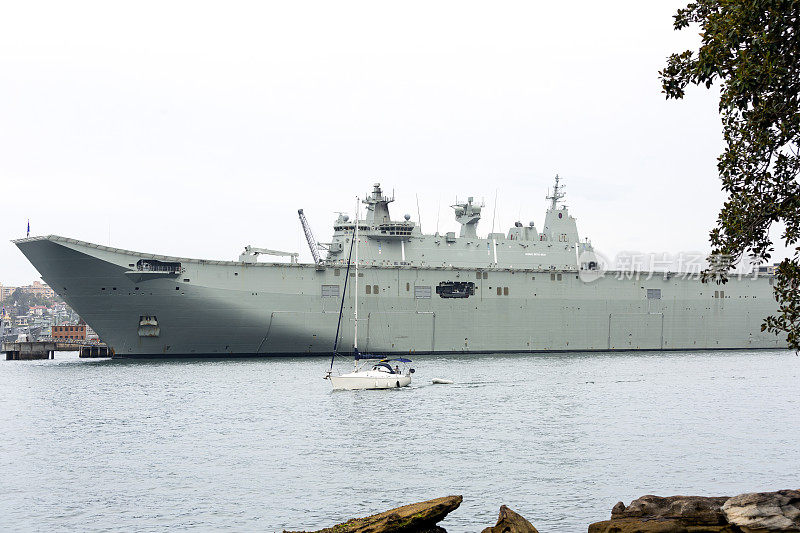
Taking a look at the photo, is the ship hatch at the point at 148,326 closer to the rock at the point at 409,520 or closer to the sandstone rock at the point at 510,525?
the rock at the point at 409,520

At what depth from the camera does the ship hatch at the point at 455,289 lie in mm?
48719

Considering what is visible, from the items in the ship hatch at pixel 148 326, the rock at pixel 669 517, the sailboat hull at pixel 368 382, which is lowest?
the sailboat hull at pixel 368 382

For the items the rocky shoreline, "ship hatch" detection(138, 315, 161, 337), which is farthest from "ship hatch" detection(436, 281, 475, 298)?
the rocky shoreline

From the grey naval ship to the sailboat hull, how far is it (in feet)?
44.6

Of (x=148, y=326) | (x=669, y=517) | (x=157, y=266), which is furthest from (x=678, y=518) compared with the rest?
(x=148, y=326)

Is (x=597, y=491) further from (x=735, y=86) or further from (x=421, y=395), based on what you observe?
(x=421, y=395)

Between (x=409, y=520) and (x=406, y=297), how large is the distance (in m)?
38.2

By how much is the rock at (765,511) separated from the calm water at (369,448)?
3.07m

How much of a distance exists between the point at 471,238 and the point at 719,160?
4245cm

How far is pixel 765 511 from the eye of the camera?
962 centimetres

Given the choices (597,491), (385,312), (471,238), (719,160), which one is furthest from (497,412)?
(471,238)

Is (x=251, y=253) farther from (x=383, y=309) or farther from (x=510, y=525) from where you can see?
(x=510, y=525)

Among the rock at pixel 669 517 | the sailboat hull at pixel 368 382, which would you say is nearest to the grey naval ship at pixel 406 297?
the sailboat hull at pixel 368 382

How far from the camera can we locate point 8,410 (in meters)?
28.0
